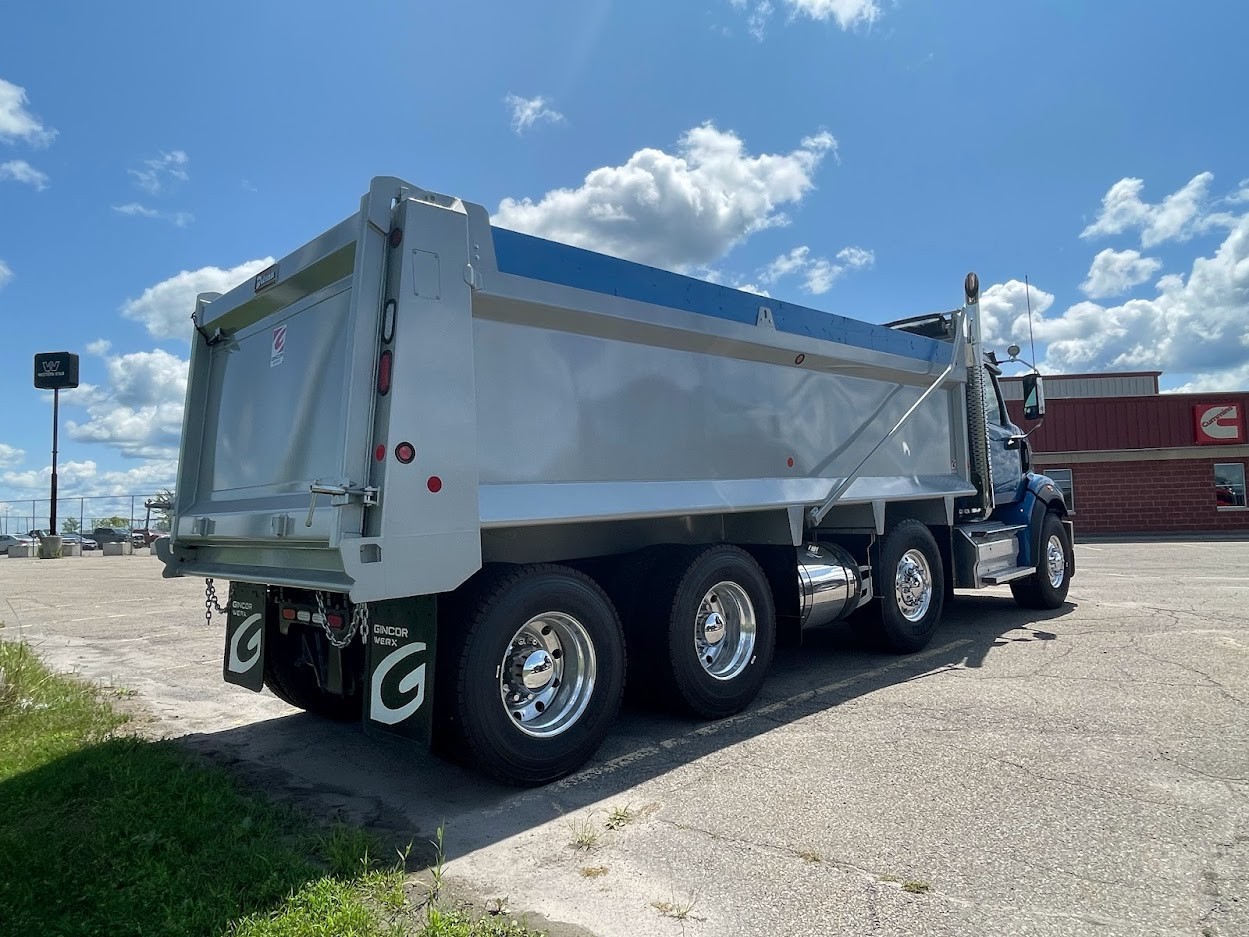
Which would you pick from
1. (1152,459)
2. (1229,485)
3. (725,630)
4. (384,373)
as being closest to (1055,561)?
(725,630)

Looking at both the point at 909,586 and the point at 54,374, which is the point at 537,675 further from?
the point at 54,374

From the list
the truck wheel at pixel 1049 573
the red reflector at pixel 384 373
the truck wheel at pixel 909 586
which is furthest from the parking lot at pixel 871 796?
the truck wheel at pixel 1049 573

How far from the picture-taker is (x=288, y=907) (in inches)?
114

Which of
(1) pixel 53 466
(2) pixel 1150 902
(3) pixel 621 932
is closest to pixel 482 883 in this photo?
(3) pixel 621 932

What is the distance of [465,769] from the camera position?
4.48m

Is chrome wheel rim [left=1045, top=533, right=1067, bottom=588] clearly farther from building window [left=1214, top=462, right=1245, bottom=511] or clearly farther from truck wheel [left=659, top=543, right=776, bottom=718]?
building window [left=1214, top=462, right=1245, bottom=511]

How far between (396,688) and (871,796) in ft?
7.54

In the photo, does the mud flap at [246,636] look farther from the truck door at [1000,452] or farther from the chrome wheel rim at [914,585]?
the truck door at [1000,452]

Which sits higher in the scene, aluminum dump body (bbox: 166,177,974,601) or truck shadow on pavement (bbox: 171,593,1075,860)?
aluminum dump body (bbox: 166,177,974,601)

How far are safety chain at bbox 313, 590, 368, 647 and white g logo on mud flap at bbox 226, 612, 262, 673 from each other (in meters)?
0.79

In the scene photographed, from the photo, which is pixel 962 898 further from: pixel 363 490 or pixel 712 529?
pixel 712 529

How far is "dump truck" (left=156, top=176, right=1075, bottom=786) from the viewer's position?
3.96 metres

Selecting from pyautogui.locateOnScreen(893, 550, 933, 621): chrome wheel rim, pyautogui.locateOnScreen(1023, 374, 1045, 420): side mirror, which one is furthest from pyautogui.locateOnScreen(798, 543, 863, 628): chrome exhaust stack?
pyautogui.locateOnScreen(1023, 374, 1045, 420): side mirror

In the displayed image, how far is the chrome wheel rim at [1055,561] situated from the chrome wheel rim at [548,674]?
7.13 metres
